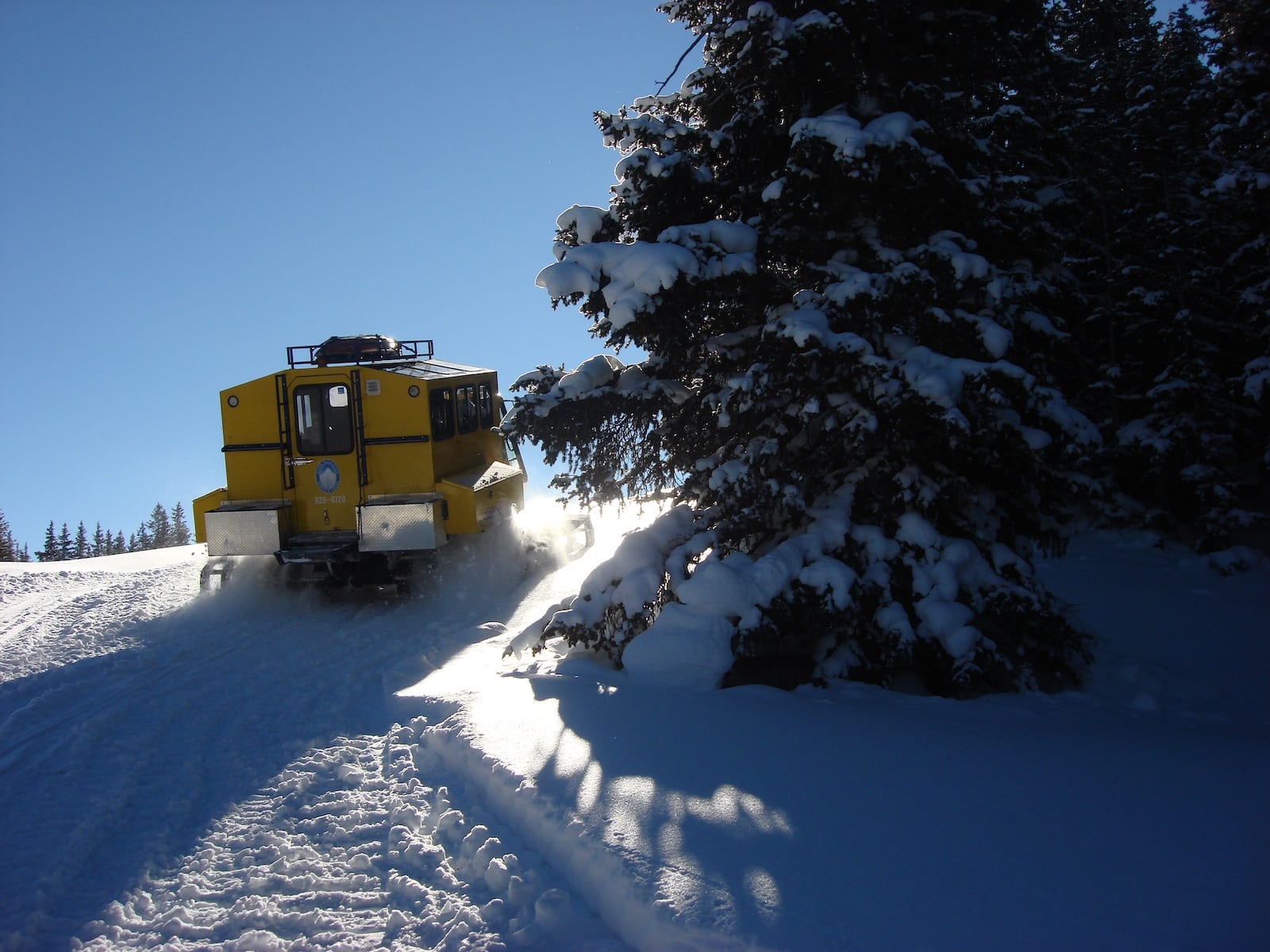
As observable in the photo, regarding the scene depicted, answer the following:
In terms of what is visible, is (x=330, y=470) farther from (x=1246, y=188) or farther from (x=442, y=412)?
(x=1246, y=188)

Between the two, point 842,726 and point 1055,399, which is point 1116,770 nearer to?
point 842,726

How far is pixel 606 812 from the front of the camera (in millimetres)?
4066

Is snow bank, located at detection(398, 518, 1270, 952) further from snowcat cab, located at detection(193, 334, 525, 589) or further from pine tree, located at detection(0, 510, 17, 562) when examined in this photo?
pine tree, located at detection(0, 510, 17, 562)

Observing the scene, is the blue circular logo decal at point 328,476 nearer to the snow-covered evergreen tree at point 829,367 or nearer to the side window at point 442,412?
the side window at point 442,412

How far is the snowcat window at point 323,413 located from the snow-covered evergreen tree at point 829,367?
5.12 m

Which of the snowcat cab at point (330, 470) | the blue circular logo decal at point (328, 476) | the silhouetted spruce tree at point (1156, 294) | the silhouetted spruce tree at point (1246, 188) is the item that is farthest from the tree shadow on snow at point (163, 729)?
the silhouetted spruce tree at point (1156, 294)

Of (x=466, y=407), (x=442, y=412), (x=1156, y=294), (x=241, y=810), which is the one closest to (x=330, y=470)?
(x=442, y=412)

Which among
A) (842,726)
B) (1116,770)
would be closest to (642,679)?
(842,726)

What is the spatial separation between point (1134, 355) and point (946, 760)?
16.1 metres

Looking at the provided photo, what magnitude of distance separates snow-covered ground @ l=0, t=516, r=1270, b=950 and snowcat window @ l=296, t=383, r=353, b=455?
4.30m

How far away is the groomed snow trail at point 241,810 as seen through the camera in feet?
11.8

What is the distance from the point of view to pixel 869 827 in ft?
12.3

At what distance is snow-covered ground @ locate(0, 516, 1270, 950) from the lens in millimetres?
3211

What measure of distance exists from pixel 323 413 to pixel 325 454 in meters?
0.57
